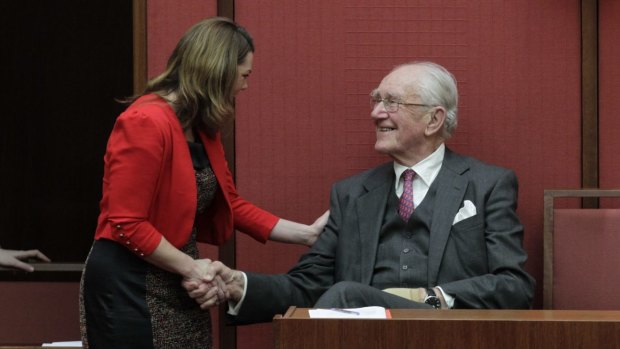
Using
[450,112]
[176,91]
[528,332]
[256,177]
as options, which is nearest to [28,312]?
[256,177]

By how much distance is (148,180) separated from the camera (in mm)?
2916

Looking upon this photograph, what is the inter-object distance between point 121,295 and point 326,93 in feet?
4.28

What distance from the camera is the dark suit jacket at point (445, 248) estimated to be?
333cm

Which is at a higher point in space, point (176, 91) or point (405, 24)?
point (405, 24)

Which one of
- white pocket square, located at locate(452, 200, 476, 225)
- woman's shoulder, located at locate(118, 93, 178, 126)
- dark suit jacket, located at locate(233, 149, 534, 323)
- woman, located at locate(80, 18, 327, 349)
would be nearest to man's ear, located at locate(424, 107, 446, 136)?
dark suit jacket, located at locate(233, 149, 534, 323)

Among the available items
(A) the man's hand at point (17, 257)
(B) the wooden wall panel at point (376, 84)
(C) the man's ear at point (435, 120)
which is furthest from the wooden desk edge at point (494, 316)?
(A) the man's hand at point (17, 257)

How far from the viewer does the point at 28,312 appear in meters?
3.86

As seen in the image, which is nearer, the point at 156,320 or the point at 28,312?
the point at 156,320

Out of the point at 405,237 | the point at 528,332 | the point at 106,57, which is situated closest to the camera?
the point at 528,332

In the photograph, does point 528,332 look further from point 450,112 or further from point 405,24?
point 405,24

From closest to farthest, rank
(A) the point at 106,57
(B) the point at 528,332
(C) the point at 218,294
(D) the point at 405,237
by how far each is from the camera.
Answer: (B) the point at 528,332 < (C) the point at 218,294 < (D) the point at 405,237 < (A) the point at 106,57

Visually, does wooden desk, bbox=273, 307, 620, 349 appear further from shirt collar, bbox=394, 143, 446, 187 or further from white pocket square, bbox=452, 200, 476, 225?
shirt collar, bbox=394, 143, 446, 187

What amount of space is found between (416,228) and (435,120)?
15.5 inches

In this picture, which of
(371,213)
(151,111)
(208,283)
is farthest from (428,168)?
(151,111)
